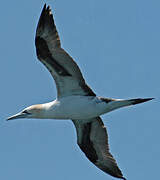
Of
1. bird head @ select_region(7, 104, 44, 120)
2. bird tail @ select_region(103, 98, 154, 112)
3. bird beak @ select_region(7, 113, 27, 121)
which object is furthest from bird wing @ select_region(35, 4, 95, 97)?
bird beak @ select_region(7, 113, 27, 121)

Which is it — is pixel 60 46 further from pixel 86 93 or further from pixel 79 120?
pixel 79 120

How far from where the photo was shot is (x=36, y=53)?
55.2ft

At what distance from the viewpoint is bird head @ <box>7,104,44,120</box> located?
17.4 metres

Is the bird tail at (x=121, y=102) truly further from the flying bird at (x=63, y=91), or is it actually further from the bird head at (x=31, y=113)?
the bird head at (x=31, y=113)

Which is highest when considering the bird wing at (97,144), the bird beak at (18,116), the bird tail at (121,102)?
the bird tail at (121,102)

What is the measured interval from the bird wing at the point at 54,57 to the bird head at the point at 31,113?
1.00 meters

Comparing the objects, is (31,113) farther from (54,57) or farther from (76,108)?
(54,57)

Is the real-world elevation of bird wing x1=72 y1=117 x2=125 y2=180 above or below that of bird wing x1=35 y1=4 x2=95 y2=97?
below

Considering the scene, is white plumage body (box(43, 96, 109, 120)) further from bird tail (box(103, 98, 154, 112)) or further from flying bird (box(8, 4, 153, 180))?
bird tail (box(103, 98, 154, 112))

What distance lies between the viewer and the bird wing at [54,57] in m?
16.6

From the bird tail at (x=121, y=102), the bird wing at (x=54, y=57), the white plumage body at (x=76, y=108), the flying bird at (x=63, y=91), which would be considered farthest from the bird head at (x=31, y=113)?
the bird tail at (x=121, y=102)

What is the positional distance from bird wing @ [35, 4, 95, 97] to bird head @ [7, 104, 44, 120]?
39.6 inches

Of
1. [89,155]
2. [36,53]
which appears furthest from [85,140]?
[36,53]

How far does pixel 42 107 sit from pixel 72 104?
961 mm
